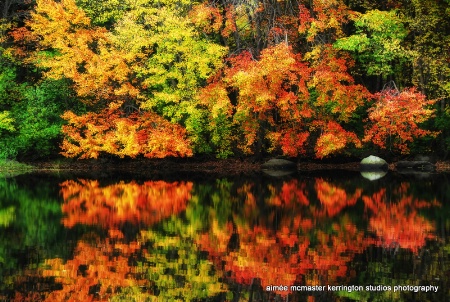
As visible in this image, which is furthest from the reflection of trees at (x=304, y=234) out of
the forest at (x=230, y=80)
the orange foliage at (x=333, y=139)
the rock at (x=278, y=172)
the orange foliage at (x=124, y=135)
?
the orange foliage at (x=124, y=135)

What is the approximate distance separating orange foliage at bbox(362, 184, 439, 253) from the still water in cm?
3

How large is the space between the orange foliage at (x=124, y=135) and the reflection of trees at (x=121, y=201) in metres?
6.10

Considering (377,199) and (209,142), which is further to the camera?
(209,142)

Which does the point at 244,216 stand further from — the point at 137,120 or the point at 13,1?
the point at 13,1

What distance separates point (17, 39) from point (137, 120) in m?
8.37

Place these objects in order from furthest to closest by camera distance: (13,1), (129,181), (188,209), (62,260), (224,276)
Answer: (13,1) → (129,181) → (188,209) → (62,260) → (224,276)

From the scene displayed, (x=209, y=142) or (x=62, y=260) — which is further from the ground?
(x=209, y=142)

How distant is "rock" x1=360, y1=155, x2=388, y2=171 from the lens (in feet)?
115

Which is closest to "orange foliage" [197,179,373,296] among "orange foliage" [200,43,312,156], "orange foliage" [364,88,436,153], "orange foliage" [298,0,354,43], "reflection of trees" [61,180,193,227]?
"reflection of trees" [61,180,193,227]

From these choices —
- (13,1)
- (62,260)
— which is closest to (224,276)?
(62,260)

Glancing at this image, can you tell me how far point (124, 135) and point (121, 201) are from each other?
13.5 metres

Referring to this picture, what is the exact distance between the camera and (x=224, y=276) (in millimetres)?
11867

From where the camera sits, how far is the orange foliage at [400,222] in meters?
14.6

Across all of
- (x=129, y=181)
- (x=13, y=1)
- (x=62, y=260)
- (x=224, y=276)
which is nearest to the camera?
(x=224, y=276)
